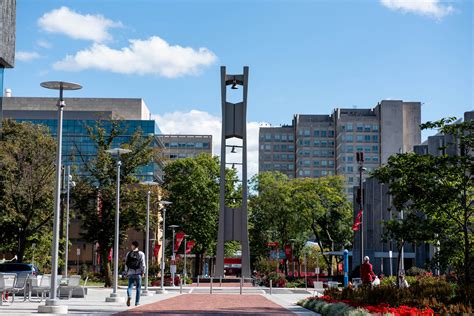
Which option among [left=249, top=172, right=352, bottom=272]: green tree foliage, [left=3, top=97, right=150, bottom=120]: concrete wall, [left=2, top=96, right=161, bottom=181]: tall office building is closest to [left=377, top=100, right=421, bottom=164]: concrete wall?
[left=2, top=96, right=161, bottom=181]: tall office building

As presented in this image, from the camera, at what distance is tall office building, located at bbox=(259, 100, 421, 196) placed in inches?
5837

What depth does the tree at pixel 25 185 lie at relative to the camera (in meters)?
53.2

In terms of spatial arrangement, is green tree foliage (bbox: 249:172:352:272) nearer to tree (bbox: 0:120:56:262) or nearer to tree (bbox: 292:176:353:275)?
tree (bbox: 292:176:353:275)

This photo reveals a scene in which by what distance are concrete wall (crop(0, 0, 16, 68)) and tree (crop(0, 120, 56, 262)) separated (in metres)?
18.5

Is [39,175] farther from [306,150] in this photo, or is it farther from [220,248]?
[306,150]

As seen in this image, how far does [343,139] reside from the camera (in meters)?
164

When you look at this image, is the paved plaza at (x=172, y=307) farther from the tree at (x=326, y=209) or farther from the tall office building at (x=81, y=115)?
the tall office building at (x=81, y=115)

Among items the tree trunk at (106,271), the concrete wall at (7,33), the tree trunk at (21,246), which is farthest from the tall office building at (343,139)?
the concrete wall at (7,33)

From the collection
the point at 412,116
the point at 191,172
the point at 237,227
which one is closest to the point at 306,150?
the point at 412,116

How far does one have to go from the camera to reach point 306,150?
176 meters

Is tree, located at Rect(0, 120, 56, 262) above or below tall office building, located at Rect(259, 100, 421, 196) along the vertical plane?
below

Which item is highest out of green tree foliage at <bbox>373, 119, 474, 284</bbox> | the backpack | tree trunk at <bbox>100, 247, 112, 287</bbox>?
green tree foliage at <bbox>373, 119, 474, 284</bbox>

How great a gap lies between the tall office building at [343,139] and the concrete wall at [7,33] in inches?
4548

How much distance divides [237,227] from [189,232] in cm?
2520
